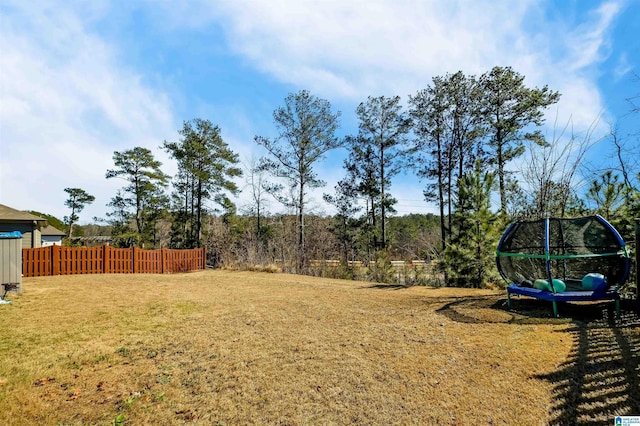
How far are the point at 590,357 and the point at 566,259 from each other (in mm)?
3994

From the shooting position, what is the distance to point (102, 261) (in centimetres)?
1186

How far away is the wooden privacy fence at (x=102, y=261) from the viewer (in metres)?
10.6

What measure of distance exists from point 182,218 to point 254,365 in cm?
2032

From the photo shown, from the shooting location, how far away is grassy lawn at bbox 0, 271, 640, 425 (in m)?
2.20

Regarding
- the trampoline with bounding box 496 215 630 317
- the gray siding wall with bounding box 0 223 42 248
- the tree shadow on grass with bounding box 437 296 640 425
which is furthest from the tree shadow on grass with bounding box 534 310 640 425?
the gray siding wall with bounding box 0 223 42 248

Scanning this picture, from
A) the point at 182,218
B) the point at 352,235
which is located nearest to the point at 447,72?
the point at 352,235

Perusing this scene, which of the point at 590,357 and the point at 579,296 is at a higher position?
the point at 579,296

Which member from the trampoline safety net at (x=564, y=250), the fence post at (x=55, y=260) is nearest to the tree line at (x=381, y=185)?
the trampoline safety net at (x=564, y=250)

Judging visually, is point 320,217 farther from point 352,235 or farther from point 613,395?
point 613,395

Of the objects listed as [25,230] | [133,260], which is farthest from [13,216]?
[133,260]

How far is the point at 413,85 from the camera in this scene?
14398mm

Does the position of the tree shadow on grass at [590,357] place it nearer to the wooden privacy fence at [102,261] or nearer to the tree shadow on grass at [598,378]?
the tree shadow on grass at [598,378]

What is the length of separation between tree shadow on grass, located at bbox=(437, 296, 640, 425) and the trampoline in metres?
0.31

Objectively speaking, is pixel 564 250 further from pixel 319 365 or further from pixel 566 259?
pixel 319 365
